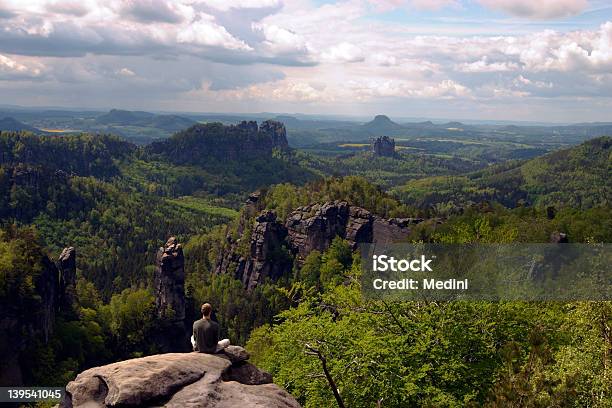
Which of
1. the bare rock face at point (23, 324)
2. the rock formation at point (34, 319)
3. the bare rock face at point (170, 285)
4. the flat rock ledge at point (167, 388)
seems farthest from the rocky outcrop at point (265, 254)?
the flat rock ledge at point (167, 388)

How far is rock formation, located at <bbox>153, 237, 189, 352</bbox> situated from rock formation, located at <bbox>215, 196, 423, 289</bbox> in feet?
175

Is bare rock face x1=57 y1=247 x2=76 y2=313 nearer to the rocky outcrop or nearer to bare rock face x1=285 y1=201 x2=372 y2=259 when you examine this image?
the rocky outcrop

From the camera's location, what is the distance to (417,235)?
13088 centimetres

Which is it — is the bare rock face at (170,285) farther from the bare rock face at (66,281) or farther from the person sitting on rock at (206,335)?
the person sitting on rock at (206,335)

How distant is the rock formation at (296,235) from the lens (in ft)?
508

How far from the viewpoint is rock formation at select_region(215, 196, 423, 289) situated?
6097 inches

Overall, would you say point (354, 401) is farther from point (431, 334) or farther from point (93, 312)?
point (93, 312)

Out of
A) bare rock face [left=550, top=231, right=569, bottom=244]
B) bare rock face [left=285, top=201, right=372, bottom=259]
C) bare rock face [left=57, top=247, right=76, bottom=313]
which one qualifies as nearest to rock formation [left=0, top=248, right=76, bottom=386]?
bare rock face [left=57, top=247, right=76, bottom=313]

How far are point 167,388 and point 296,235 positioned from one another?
153 metres

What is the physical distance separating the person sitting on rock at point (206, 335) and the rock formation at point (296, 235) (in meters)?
128

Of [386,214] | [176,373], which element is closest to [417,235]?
[386,214]

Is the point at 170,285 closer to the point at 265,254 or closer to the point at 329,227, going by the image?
the point at 265,254

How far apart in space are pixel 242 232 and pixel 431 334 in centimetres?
16088

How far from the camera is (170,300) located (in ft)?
372
